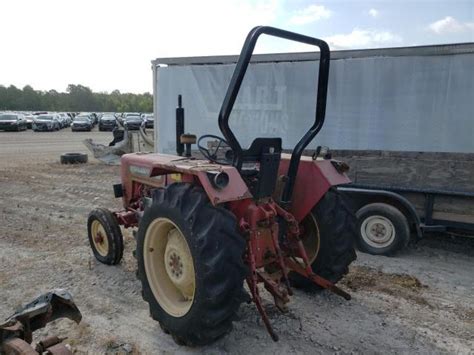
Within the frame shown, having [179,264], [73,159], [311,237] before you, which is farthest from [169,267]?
[73,159]

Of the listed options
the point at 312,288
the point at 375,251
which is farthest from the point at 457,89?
the point at 312,288

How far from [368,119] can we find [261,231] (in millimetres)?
3982

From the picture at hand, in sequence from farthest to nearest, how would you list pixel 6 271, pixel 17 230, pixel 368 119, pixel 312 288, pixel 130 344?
pixel 368 119
pixel 17 230
pixel 6 271
pixel 312 288
pixel 130 344

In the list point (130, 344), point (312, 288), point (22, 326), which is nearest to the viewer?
point (22, 326)

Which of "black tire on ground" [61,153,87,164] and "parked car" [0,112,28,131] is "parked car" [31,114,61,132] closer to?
"parked car" [0,112,28,131]

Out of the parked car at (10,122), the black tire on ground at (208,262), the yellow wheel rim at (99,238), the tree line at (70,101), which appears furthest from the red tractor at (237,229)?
the tree line at (70,101)

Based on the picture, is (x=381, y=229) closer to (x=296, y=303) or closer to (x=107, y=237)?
(x=296, y=303)

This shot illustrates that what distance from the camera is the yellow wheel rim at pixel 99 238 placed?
167 inches

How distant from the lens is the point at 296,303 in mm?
3467

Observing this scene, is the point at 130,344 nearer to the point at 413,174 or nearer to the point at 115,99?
the point at 413,174

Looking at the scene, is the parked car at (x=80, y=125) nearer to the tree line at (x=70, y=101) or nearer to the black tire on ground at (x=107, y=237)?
the black tire on ground at (x=107, y=237)

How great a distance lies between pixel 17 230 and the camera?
5434mm

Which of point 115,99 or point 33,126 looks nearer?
point 33,126

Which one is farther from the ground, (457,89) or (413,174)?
(457,89)
